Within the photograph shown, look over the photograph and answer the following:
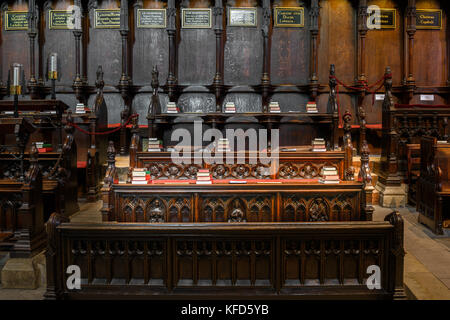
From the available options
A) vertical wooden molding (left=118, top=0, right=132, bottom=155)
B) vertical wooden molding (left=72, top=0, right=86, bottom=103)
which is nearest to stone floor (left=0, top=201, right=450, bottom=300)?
vertical wooden molding (left=118, top=0, right=132, bottom=155)

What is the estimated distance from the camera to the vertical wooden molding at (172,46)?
8.88 m

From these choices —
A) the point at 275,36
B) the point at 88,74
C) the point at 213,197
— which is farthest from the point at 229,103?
the point at 213,197

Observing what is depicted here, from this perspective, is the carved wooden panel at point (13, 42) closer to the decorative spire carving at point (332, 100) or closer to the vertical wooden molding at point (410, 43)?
the decorative spire carving at point (332, 100)

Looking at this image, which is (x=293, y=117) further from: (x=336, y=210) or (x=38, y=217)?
(x=38, y=217)

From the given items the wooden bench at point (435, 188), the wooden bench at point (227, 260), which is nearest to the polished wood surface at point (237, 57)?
the wooden bench at point (435, 188)

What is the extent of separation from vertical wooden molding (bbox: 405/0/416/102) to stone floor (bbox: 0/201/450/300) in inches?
178

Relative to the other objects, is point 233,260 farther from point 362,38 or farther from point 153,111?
point 362,38

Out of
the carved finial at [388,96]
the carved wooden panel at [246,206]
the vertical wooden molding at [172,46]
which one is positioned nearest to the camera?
the carved wooden panel at [246,206]

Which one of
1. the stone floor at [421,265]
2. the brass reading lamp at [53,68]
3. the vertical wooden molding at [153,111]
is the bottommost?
the stone floor at [421,265]

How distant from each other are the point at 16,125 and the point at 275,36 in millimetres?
6479

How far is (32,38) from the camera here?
9016 millimetres

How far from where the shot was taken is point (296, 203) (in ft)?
12.4

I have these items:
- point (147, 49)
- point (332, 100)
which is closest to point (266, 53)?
point (332, 100)

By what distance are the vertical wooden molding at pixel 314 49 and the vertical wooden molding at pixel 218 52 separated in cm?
207
